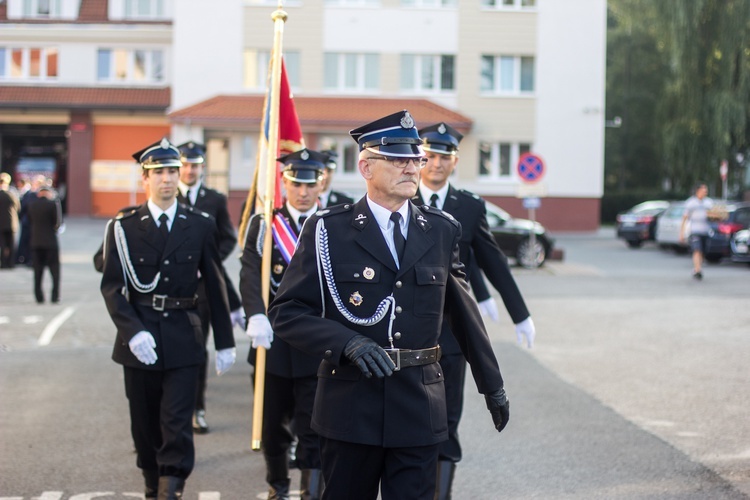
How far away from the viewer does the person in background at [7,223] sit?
2255 cm

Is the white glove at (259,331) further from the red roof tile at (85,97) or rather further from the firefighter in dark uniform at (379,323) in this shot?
the red roof tile at (85,97)

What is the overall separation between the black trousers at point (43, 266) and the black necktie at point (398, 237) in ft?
Result: 44.7

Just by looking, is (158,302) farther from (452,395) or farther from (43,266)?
(43,266)

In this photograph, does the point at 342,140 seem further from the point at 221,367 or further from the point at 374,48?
the point at 221,367

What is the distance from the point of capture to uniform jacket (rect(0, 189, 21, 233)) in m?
22.5

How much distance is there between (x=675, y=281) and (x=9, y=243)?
14110mm

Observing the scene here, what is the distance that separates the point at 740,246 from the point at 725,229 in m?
1.04

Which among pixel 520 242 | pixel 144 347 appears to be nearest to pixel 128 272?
pixel 144 347

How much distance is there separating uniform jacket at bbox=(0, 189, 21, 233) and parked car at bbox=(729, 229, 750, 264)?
56.5 feet

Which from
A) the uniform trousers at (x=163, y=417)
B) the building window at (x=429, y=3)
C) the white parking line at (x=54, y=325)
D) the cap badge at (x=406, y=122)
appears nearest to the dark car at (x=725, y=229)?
the white parking line at (x=54, y=325)

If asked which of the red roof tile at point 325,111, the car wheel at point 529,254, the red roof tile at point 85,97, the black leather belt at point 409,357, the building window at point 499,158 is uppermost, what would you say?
the red roof tile at point 85,97

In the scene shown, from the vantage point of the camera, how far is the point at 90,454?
292 inches

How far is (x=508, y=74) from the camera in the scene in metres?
43.5

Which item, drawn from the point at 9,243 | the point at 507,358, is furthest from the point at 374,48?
the point at 507,358
